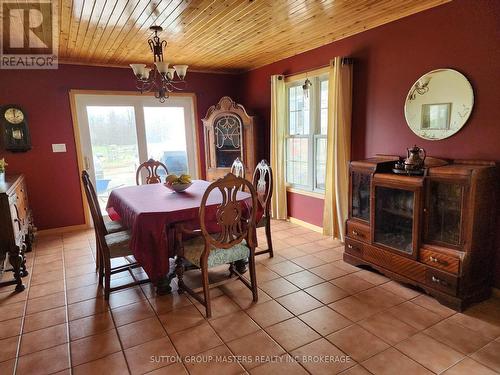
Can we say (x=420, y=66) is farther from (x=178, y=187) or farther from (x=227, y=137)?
(x=227, y=137)

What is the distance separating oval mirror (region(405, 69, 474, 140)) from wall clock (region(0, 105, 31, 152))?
14.4 ft

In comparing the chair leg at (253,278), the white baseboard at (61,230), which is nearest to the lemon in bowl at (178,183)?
the chair leg at (253,278)

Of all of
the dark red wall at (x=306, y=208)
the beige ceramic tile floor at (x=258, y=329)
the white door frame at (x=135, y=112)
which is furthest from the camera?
the white door frame at (x=135, y=112)

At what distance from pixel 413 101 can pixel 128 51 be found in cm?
314

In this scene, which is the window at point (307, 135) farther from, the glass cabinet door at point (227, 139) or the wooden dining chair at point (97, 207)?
the wooden dining chair at point (97, 207)

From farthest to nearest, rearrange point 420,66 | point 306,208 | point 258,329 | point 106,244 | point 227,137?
point 227,137 → point 306,208 → point 420,66 → point 106,244 → point 258,329

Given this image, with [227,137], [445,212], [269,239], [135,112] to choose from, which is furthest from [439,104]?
[135,112]

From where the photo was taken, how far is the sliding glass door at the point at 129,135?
4469mm

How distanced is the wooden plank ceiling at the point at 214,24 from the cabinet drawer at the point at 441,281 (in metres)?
2.10

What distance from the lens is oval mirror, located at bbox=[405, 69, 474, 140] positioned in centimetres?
246

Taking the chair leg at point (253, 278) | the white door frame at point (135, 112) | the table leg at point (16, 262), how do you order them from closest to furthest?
the chair leg at point (253, 278) → the table leg at point (16, 262) → the white door frame at point (135, 112)

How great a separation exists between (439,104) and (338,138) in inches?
41.1

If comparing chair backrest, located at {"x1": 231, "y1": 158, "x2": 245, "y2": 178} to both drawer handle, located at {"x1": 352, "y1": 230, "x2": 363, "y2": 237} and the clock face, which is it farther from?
the clock face

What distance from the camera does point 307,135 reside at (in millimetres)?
4168
